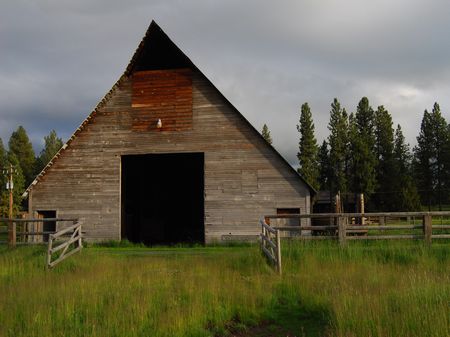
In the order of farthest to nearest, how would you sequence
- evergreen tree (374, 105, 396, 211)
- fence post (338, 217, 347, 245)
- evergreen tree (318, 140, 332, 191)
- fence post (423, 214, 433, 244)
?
evergreen tree (318, 140, 332, 191), evergreen tree (374, 105, 396, 211), fence post (338, 217, 347, 245), fence post (423, 214, 433, 244)

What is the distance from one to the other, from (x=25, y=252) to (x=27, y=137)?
76280mm

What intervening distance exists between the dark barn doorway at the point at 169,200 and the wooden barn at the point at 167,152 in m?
6.66

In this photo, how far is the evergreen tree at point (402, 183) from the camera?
5844 centimetres

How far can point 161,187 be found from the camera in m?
31.4

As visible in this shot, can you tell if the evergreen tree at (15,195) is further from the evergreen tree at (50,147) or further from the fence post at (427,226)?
the fence post at (427,226)

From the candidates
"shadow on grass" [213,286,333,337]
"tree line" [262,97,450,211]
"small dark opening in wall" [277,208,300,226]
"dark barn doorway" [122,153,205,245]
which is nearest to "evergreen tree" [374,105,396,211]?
"tree line" [262,97,450,211]

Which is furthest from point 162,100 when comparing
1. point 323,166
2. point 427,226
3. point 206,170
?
point 323,166

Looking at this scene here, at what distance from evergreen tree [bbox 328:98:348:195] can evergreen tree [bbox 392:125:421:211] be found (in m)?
7.62

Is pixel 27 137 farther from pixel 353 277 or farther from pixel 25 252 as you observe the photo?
pixel 353 277

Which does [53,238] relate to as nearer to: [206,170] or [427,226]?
[206,170]

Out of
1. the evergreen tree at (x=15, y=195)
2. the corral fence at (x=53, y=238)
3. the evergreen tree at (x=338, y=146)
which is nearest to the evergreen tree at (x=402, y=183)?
the evergreen tree at (x=338, y=146)

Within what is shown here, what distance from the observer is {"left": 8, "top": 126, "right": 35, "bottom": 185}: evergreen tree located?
3280 inches

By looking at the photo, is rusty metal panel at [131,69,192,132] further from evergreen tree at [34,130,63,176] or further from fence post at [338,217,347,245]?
evergreen tree at [34,130,63,176]

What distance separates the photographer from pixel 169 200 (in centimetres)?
3144
